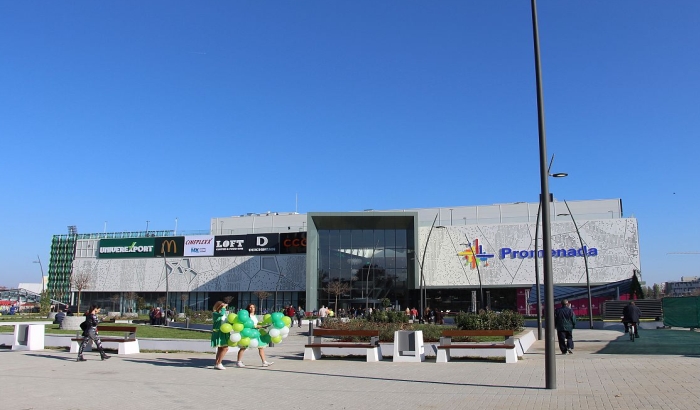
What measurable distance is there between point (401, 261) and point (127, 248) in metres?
33.0

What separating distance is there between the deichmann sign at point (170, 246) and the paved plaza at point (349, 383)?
51.2 meters

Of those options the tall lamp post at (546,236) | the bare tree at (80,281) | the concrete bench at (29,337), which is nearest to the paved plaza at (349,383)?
the tall lamp post at (546,236)

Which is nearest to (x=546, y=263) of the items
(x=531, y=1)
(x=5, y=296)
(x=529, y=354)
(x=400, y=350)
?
(x=531, y=1)

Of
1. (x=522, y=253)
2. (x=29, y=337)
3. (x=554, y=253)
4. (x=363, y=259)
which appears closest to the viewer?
(x=29, y=337)

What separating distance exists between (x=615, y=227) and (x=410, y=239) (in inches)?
693

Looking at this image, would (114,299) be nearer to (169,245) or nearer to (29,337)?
(169,245)

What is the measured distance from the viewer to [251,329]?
43.3ft

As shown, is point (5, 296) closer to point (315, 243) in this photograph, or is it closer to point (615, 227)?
point (315, 243)

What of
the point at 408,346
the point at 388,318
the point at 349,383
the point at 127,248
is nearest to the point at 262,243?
the point at 127,248

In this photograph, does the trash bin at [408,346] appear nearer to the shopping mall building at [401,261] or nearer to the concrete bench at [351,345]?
the concrete bench at [351,345]

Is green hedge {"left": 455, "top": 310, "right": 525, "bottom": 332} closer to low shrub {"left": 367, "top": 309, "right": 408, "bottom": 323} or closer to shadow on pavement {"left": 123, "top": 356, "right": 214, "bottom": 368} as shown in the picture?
low shrub {"left": 367, "top": 309, "right": 408, "bottom": 323}

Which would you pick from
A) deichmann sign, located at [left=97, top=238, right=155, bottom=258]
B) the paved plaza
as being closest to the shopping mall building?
deichmann sign, located at [left=97, top=238, right=155, bottom=258]

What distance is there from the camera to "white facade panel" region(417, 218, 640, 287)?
5269cm

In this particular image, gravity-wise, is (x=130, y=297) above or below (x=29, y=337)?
above
